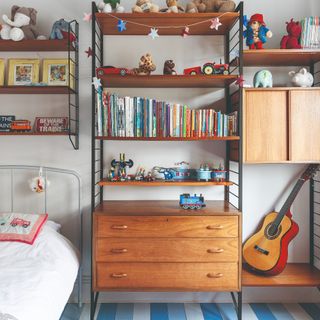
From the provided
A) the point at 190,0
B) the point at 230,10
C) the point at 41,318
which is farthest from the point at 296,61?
the point at 41,318

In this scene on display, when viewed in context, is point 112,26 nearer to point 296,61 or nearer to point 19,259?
Result: point 296,61

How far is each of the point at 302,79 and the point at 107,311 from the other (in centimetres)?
218

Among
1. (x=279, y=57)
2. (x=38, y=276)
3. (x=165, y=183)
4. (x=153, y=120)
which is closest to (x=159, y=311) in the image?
(x=165, y=183)

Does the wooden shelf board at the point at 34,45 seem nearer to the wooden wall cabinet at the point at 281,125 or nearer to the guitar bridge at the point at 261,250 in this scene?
the wooden wall cabinet at the point at 281,125

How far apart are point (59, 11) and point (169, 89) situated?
103 centimetres

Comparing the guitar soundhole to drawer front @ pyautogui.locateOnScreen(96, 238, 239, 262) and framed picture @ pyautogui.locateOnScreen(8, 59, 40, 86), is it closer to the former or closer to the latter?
drawer front @ pyautogui.locateOnScreen(96, 238, 239, 262)

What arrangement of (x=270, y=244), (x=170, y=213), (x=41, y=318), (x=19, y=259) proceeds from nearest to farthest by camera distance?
(x=41, y=318), (x=19, y=259), (x=170, y=213), (x=270, y=244)

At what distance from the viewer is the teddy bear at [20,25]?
2254 millimetres

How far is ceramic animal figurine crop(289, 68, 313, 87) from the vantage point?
2.30 meters

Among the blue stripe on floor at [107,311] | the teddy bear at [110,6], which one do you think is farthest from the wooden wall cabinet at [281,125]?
the blue stripe on floor at [107,311]

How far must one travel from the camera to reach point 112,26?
2.33 m

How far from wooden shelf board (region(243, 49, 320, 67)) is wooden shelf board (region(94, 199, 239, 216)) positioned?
107 cm

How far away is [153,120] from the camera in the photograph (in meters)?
2.21

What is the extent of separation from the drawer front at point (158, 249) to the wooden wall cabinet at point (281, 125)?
65 centimetres
